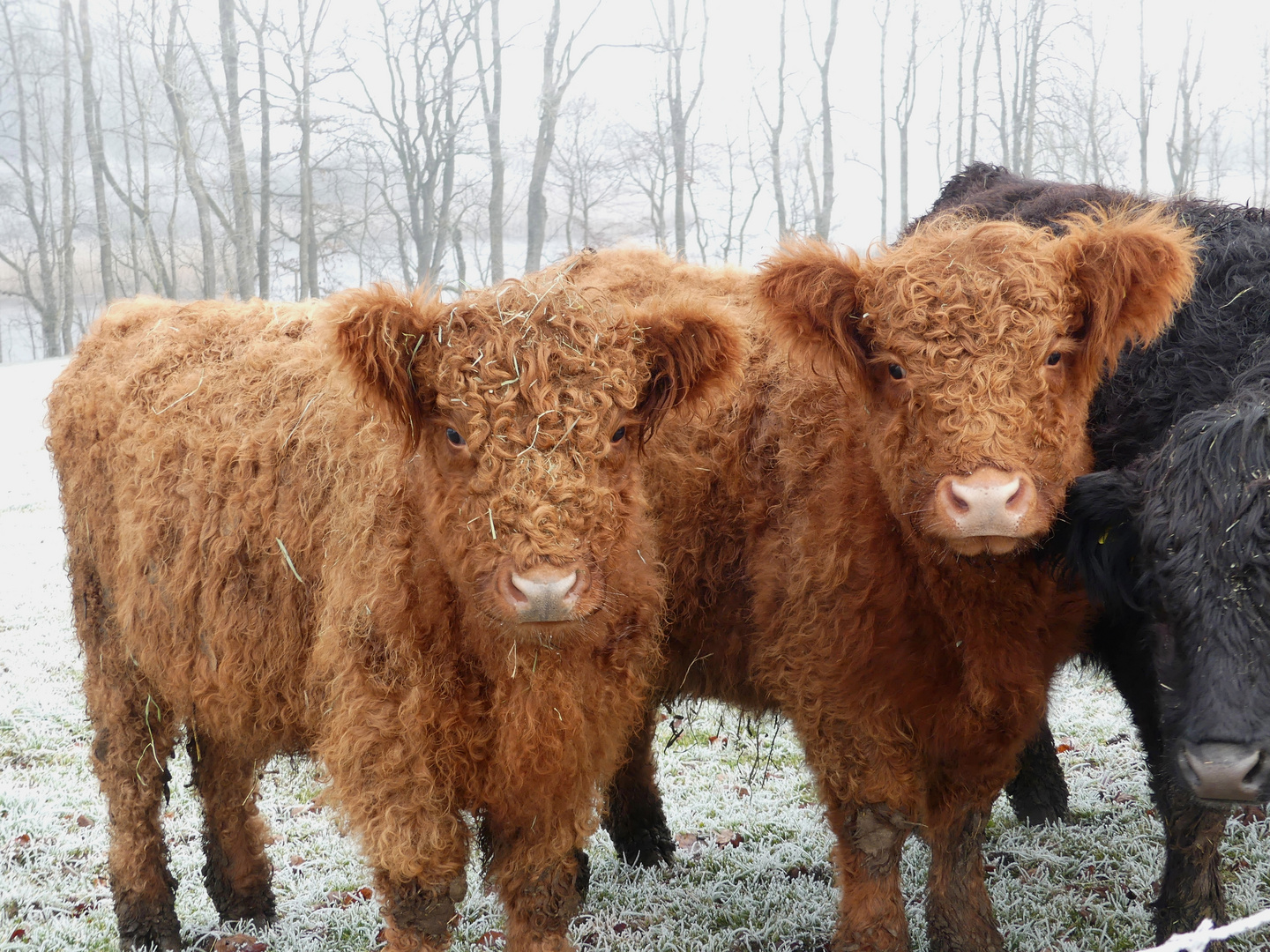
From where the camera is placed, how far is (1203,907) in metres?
3.66

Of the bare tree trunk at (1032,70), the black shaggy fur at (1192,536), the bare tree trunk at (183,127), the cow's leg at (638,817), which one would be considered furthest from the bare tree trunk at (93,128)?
the black shaggy fur at (1192,536)

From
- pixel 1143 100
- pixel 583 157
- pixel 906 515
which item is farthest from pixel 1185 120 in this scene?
pixel 906 515

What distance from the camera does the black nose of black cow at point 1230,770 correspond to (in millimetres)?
2559

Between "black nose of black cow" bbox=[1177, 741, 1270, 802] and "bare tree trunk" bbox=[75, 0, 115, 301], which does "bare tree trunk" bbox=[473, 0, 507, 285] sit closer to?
"bare tree trunk" bbox=[75, 0, 115, 301]

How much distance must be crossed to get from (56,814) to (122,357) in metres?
3.02

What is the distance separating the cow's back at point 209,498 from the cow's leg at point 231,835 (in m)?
0.35

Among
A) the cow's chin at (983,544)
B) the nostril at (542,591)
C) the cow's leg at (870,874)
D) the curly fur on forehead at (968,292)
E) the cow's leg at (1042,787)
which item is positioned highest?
the curly fur on forehead at (968,292)

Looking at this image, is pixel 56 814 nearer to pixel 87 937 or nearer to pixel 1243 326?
pixel 87 937

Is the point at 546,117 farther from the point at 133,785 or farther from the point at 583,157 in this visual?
the point at 133,785

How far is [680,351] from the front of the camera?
3.08m

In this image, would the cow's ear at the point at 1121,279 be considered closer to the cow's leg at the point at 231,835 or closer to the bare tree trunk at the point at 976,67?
the cow's leg at the point at 231,835

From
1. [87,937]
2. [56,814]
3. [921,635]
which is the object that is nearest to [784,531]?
[921,635]

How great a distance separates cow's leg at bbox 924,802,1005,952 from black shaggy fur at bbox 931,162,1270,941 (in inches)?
26.3

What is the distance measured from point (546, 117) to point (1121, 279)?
2064 cm
